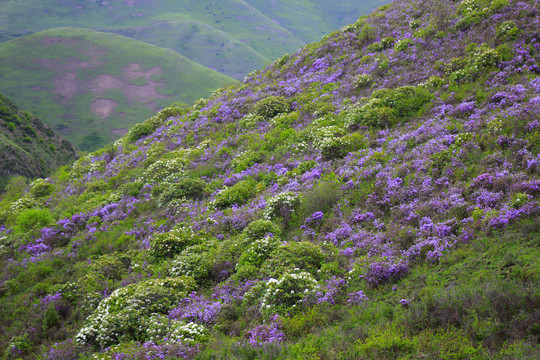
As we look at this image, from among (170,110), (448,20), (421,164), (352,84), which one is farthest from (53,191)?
(448,20)

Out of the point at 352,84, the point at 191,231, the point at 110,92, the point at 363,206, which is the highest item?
the point at 352,84

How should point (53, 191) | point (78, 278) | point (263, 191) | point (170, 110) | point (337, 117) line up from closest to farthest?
point (78, 278) → point (263, 191) → point (337, 117) → point (53, 191) → point (170, 110)

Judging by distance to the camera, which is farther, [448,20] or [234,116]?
[234,116]

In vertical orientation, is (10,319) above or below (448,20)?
below

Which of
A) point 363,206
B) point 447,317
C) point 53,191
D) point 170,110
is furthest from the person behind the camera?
point 170,110

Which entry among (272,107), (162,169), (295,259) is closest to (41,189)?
(162,169)

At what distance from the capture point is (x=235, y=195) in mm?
13742

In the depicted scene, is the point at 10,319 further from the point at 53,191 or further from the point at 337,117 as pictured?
the point at 337,117

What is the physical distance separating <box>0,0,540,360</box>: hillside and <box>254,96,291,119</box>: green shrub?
0.09m

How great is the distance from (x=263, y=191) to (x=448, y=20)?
1402 centimetres

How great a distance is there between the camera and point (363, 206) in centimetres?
1046

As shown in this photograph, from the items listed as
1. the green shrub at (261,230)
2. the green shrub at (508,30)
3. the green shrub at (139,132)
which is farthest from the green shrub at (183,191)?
the green shrub at (508,30)

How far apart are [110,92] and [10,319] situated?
119686 mm

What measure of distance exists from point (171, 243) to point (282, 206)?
157 inches
